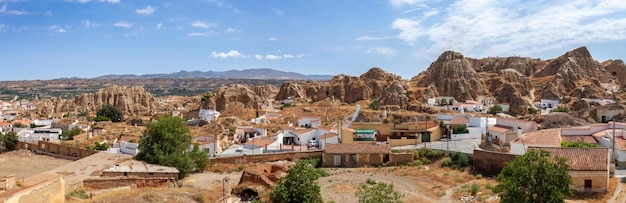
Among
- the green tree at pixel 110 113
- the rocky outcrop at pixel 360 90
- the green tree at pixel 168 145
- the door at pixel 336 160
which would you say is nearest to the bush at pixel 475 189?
the door at pixel 336 160

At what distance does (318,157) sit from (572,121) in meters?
25.2

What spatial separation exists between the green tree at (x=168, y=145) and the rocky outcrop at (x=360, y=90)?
42.9 metres

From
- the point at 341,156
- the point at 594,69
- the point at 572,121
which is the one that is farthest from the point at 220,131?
the point at 594,69

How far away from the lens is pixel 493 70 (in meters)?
108

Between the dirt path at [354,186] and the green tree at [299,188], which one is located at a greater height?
the green tree at [299,188]

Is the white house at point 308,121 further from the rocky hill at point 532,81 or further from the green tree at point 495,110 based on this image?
the rocky hill at point 532,81

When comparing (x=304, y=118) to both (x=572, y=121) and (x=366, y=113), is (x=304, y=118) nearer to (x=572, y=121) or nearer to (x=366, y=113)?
(x=366, y=113)

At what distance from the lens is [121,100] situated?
105 metres

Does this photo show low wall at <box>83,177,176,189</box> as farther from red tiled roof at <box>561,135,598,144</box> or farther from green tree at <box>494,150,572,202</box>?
red tiled roof at <box>561,135,598,144</box>

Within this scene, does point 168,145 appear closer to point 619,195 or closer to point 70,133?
point 619,195

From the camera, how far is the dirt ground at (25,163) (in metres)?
40.3

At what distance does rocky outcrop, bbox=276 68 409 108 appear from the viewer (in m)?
72.8

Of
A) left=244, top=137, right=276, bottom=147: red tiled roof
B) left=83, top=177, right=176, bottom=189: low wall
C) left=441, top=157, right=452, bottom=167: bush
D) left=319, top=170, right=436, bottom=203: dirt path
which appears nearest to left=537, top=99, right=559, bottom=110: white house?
left=441, top=157, right=452, bottom=167: bush

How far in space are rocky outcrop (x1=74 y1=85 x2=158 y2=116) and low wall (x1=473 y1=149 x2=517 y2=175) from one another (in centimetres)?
7995
